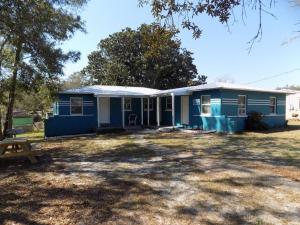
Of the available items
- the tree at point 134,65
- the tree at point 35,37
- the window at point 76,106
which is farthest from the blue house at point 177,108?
the tree at point 134,65

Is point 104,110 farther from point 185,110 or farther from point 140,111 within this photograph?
point 185,110

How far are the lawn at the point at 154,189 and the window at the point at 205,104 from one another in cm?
817

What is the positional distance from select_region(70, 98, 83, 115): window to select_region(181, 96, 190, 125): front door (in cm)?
641

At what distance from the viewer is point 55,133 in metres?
17.9

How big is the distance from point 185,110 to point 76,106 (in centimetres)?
682

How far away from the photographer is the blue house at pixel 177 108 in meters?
17.7

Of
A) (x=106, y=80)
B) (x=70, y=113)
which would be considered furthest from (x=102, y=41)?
(x=70, y=113)

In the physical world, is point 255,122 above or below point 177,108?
below

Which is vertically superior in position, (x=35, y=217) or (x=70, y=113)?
(x=70, y=113)

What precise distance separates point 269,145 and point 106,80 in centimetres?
2500

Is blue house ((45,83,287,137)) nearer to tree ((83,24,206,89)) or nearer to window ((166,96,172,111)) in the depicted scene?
window ((166,96,172,111))

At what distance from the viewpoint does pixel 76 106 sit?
1900 cm

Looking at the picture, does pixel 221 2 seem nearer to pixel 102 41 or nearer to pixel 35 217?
pixel 35 217

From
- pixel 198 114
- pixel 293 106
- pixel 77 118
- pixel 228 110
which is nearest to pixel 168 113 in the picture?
pixel 198 114
